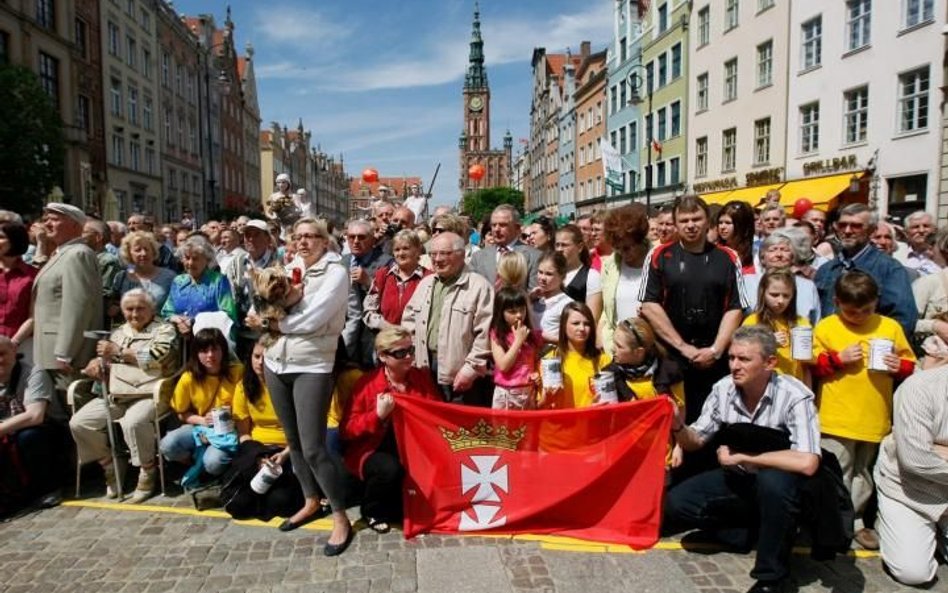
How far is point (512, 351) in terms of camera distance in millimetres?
4637

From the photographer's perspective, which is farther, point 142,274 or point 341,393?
point 142,274

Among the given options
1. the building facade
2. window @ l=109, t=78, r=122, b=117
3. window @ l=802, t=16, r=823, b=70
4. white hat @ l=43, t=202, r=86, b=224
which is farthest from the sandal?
window @ l=109, t=78, r=122, b=117

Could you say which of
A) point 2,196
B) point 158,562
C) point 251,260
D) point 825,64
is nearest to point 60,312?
point 251,260

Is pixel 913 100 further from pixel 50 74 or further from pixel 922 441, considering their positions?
pixel 50 74

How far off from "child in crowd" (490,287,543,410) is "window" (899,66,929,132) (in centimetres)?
1883

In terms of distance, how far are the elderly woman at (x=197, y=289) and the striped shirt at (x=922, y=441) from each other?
208 inches

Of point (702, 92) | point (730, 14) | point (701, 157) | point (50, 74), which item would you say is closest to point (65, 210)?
point (730, 14)

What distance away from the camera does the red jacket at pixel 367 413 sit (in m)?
4.68

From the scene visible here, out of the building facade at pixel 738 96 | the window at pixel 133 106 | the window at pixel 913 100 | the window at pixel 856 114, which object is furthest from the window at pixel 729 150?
the window at pixel 133 106

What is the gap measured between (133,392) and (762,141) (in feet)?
89.6

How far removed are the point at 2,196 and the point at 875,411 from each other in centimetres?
2541

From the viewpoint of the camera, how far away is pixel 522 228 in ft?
23.7

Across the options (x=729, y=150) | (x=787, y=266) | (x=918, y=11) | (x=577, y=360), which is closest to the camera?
(x=577, y=360)

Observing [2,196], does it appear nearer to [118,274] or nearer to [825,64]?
[118,274]
